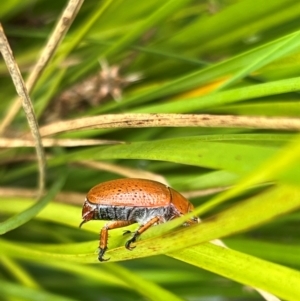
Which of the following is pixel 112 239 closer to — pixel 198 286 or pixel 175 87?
pixel 175 87

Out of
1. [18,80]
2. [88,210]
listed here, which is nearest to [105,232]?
[88,210]

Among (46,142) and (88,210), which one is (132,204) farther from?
(46,142)

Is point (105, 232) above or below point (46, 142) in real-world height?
below

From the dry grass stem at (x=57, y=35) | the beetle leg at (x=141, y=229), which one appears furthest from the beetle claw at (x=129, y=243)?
the dry grass stem at (x=57, y=35)

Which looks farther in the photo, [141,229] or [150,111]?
[150,111]

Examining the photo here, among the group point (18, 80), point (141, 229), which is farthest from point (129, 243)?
point (18, 80)

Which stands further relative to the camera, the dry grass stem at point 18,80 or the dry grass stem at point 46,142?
the dry grass stem at point 46,142

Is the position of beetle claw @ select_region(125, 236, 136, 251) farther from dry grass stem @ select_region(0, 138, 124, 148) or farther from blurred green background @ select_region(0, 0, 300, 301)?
dry grass stem @ select_region(0, 138, 124, 148)

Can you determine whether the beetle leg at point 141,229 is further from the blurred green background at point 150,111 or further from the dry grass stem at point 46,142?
the dry grass stem at point 46,142
